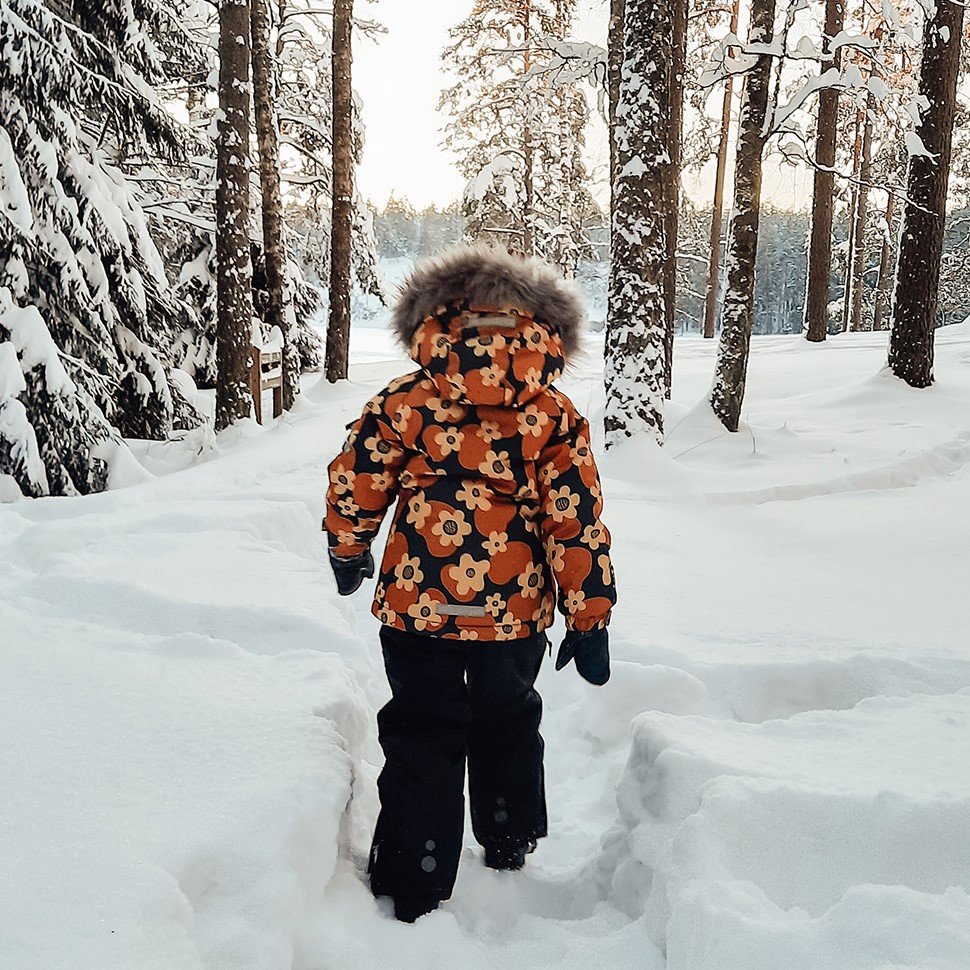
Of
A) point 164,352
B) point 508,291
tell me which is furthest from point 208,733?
point 164,352

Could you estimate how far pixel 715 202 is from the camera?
73.5ft

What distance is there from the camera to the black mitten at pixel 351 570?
8.00 feet

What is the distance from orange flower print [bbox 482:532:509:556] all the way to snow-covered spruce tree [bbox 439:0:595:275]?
58.0 ft

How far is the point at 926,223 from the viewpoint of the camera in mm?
9375

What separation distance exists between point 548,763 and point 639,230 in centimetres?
485

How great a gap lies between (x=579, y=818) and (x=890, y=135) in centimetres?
2215

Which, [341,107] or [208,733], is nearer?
[208,733]

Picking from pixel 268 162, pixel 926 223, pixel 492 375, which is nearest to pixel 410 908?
pixel 492 375

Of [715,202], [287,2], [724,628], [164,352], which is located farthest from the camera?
[715,202]

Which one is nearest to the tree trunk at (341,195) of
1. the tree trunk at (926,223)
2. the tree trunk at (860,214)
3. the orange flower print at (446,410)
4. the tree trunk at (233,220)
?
the tree trunk at (233,220)

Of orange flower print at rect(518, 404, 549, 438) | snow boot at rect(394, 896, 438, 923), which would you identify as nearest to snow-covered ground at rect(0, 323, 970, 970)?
snow boot at rect(394, 896, 438, 923)

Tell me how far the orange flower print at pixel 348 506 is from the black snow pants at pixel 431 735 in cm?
36

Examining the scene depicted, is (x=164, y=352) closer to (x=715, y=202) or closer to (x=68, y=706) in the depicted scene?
(x=68, y=706)

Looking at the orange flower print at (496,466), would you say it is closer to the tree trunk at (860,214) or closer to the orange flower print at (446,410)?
the orange flower print at (446,410)
